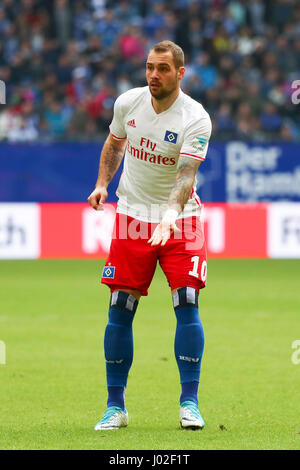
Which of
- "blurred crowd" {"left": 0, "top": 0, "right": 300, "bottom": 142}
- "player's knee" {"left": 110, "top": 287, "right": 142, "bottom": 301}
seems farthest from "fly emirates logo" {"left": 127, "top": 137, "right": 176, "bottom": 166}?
"blurred crowd" {"left": 0, "top": 0, "right": 300, "bottom": 142}

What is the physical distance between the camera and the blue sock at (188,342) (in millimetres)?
5934

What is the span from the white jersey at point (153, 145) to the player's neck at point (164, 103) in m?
0.02

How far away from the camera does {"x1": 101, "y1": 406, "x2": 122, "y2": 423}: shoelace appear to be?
19.2ft

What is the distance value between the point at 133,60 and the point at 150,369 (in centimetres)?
1324

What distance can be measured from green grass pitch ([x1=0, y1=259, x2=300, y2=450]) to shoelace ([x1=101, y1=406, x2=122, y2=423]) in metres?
0.12

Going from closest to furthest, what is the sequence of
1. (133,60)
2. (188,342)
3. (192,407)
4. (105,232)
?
(192,407)
(188,342)
(105,232)
(133,60)

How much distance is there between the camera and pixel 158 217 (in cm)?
614

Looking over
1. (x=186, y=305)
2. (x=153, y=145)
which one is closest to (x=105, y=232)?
(x=153, y=145)

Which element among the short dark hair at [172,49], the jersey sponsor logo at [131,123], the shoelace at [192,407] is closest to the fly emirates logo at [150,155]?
the jersey sponsor logo at [131,123]

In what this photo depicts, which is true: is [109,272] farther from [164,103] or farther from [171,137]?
[164,103]

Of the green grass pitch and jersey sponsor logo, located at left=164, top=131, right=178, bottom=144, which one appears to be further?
jersey sponsor logo, located at left=164, top=131, right=178, bottom=144

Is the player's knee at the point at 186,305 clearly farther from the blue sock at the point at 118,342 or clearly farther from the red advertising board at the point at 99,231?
the red advertising board at the point at 99,231

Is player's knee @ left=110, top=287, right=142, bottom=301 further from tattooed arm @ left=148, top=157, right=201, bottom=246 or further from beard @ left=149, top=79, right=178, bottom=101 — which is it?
beard @ left=149, top=79, right=178, bottom=101
